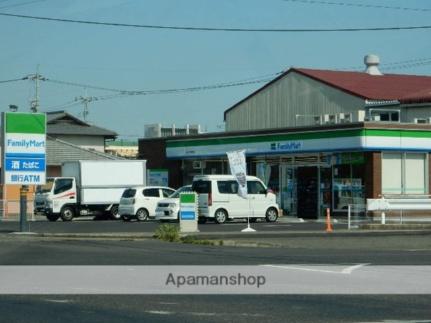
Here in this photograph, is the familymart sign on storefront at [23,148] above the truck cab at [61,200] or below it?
above

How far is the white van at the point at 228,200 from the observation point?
121 ft

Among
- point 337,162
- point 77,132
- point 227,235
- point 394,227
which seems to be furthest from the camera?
point 77,132

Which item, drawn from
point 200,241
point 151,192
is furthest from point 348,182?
point 200,241

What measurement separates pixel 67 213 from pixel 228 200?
970cm

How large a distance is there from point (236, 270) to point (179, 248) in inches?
264

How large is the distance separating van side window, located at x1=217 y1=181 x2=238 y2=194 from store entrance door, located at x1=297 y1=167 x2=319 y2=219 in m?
7.17

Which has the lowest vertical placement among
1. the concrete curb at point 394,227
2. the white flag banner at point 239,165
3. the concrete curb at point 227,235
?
the concrete curb at point 227,235

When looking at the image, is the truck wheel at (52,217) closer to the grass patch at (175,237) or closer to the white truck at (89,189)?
the white truck at (89,189)

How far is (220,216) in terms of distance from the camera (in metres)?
37.0

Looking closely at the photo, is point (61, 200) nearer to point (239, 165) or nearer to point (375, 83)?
point (239, 165)

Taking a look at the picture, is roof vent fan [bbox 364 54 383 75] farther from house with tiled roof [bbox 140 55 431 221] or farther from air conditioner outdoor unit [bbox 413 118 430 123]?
air conditioner outdoor unit [bbox 413 118 430 123]

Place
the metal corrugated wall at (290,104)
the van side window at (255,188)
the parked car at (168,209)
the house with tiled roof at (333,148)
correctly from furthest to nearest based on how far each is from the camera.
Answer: the metal corrugated wall at (290,104) → the house with tiled roof at (333,148) → the van side window at (255,188) → the parked car at (168,209)

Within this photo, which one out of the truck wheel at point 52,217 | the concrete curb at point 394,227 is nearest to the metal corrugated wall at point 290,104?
the truck wheel at point 52,217

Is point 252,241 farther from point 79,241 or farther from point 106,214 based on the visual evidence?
point 106,214
